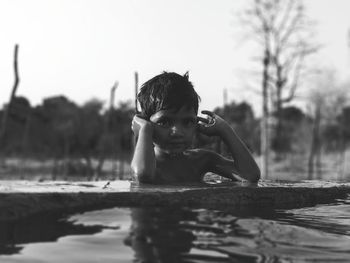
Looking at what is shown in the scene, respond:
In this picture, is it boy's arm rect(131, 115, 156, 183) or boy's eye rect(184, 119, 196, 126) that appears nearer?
boy's arm rect(131, 115, 156, 183)

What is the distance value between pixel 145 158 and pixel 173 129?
12.5 inches

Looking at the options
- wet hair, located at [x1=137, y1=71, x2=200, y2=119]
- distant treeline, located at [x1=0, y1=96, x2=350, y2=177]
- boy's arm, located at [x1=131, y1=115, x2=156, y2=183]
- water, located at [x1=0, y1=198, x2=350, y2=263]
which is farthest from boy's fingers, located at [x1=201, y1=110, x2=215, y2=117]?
distant treeline, located at [x1=0, y1=96, x2=350, y2=177]

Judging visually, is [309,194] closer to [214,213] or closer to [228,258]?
[214,213]

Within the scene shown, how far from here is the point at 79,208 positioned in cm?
268

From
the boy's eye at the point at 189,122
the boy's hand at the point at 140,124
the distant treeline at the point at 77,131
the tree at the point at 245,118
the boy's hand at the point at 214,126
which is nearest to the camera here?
the boy's hand at the point at 140,124

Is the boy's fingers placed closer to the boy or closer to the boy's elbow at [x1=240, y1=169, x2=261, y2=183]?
the boy

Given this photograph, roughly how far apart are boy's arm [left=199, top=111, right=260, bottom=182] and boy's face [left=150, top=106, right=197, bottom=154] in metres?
0.29

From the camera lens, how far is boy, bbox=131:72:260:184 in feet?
12.1

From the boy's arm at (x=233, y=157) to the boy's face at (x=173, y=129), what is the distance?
29 centimetres

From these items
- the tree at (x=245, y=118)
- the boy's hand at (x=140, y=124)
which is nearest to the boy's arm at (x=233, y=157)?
the boy's hand at (x=140, y=124)

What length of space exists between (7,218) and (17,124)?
1694 inches

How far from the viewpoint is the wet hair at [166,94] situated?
384cm

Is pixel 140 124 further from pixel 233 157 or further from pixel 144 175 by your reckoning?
pixel 233 157

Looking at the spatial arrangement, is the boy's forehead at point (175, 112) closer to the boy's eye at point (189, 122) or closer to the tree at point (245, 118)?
the boy's eye at point (189, 122)
